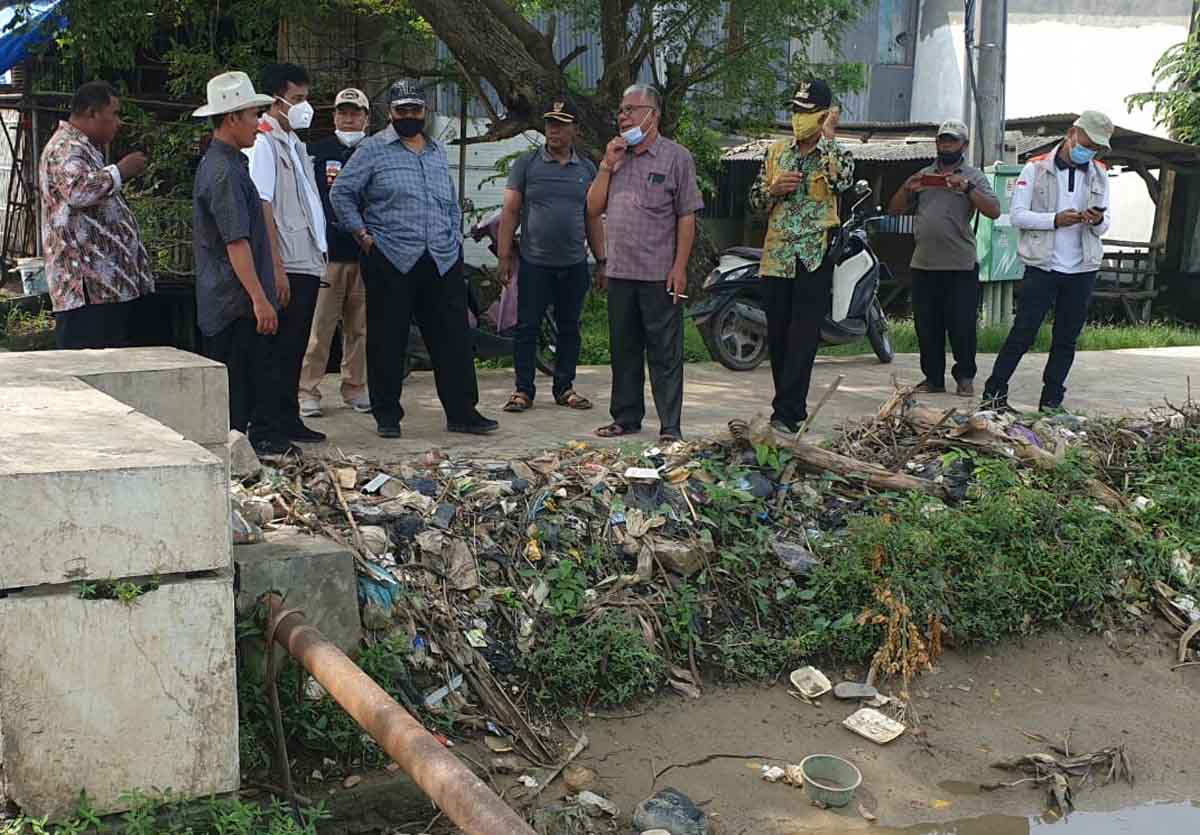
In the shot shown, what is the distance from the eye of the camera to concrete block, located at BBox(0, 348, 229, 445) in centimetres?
383

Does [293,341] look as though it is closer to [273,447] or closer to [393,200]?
[273,447]

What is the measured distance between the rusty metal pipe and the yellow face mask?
4031 millimetres

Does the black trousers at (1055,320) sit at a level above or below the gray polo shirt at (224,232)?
below

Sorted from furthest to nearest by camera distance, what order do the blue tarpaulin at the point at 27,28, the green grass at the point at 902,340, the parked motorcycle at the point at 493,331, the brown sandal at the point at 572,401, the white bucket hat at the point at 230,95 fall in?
the green grass at the point at 902,340 < the blue tarpaulin at the point at 27,28 < the parked motorcycle at the point at 493,331 < the brown sandal at the point at 572,401 < the white bucket hat at the point at 230,95

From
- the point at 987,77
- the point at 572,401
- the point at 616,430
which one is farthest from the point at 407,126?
the point at 987,77

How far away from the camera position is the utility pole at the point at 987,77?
11.2 m

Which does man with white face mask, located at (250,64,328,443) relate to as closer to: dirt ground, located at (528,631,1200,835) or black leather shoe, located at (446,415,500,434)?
black leather shoe, located at (446,415,500,434)

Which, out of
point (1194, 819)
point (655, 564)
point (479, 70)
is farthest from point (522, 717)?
point (479, 70)

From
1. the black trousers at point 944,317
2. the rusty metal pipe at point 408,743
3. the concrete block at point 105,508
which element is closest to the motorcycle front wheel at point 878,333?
the black trousers at point 944,317

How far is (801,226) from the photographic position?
21.0 ft

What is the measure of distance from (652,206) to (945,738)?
290 centimetres

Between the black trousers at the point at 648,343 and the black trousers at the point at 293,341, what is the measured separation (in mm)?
1514

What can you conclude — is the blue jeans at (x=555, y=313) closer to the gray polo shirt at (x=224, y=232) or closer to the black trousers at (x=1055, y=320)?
the gray polo shirt at (x=224, y=232)

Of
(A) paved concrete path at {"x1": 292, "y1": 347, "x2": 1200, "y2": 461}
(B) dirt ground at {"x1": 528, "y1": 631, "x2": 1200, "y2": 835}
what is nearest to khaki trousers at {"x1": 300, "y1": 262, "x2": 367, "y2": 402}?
(A) paved concrete path at {"x1": 292, "y1": 347, "x2": 1200, "y2": 461}
